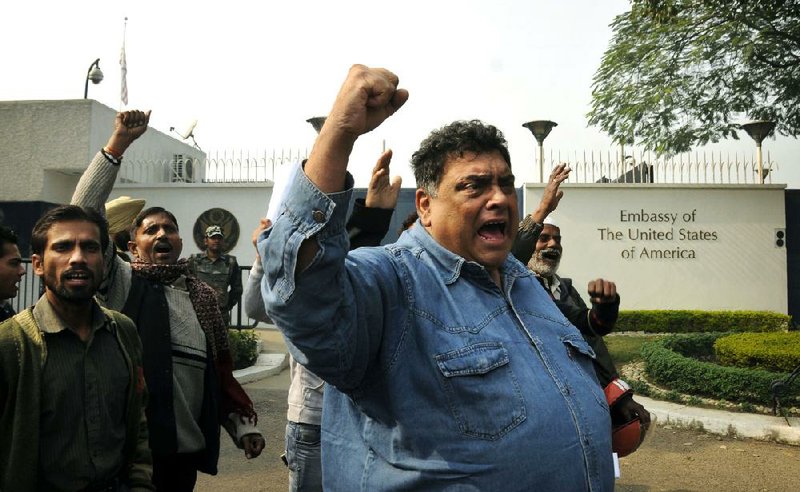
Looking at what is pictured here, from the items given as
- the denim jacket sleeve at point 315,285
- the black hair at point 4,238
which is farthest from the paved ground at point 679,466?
the denim jacket sleeve at point 315,285

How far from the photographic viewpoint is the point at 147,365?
9.49 feet

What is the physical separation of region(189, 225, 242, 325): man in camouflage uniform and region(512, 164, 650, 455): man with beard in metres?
5.62

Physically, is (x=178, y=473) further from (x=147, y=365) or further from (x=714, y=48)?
(x=714, y=48)

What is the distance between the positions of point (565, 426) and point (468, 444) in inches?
11.6

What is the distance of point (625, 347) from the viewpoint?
1186cm

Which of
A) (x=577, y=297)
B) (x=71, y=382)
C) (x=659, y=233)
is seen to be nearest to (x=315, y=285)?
(x=71, y=382)

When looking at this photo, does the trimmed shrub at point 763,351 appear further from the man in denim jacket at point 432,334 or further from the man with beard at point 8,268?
the man with beard at point 8,268

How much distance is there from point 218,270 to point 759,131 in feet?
40.2

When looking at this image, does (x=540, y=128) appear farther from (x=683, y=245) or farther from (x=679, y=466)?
(x=679, y=466)

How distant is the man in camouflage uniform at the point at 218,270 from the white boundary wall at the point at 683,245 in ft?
26.8

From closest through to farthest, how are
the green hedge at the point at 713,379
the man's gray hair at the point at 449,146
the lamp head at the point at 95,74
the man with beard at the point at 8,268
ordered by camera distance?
the man's gray hair at the point at 449,146 → the man with beard at the point at 8,268 → the green hedge at the point at 713,379 → the lamp head at the point at 95,74

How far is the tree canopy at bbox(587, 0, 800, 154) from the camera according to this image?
15.3 m

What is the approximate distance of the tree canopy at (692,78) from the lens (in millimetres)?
15281

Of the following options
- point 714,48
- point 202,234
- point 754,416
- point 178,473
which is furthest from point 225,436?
point 714,48
